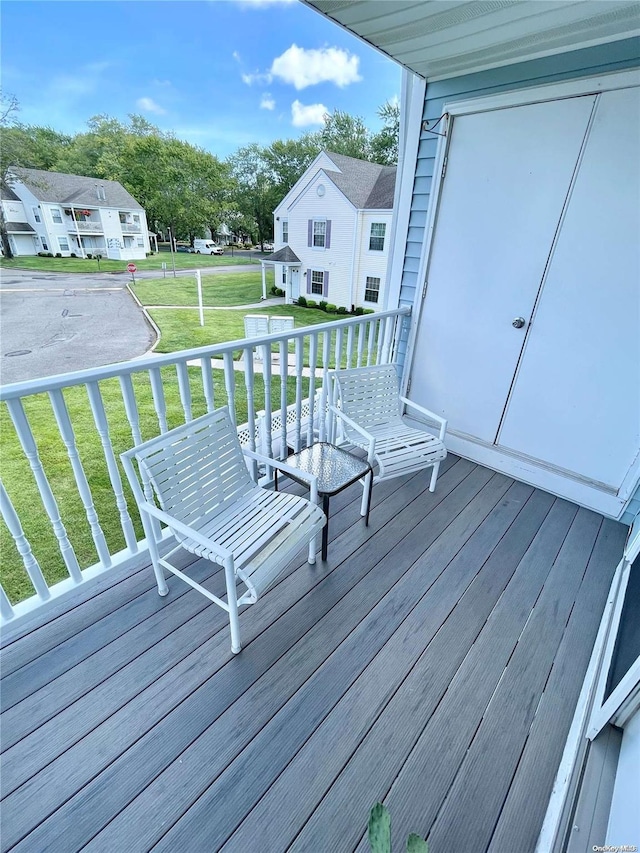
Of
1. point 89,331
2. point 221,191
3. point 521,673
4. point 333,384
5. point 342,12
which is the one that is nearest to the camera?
point 521,673

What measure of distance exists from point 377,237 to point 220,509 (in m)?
13.0

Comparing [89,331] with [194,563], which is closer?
→ [194,563]

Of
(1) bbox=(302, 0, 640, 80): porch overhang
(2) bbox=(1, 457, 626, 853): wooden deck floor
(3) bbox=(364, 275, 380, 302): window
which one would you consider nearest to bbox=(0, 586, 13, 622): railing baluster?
(2) bbox=(1, 457, 626, 853): wooden deck floor

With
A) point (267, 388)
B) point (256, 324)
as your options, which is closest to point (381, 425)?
point (267, 388)

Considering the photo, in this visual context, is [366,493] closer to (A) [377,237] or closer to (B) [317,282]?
(A) [377,237]

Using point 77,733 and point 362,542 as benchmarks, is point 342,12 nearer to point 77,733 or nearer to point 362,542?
point 362,542

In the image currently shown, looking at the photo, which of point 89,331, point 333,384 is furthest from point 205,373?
point 89,331

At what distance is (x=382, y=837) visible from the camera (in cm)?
68

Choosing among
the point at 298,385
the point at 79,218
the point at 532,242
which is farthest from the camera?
the point at 79,218

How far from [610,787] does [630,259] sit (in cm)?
243

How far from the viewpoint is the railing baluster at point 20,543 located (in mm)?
1383

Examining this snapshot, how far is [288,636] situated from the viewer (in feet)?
5.37

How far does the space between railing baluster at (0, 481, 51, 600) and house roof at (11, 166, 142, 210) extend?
1980cm

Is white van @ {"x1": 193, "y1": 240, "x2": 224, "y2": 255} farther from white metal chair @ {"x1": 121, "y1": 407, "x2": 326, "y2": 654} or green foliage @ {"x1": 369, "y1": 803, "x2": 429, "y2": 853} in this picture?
green foliage @ {"x1": 369, "y1": 803, "x2": 429, "y2": 853}
